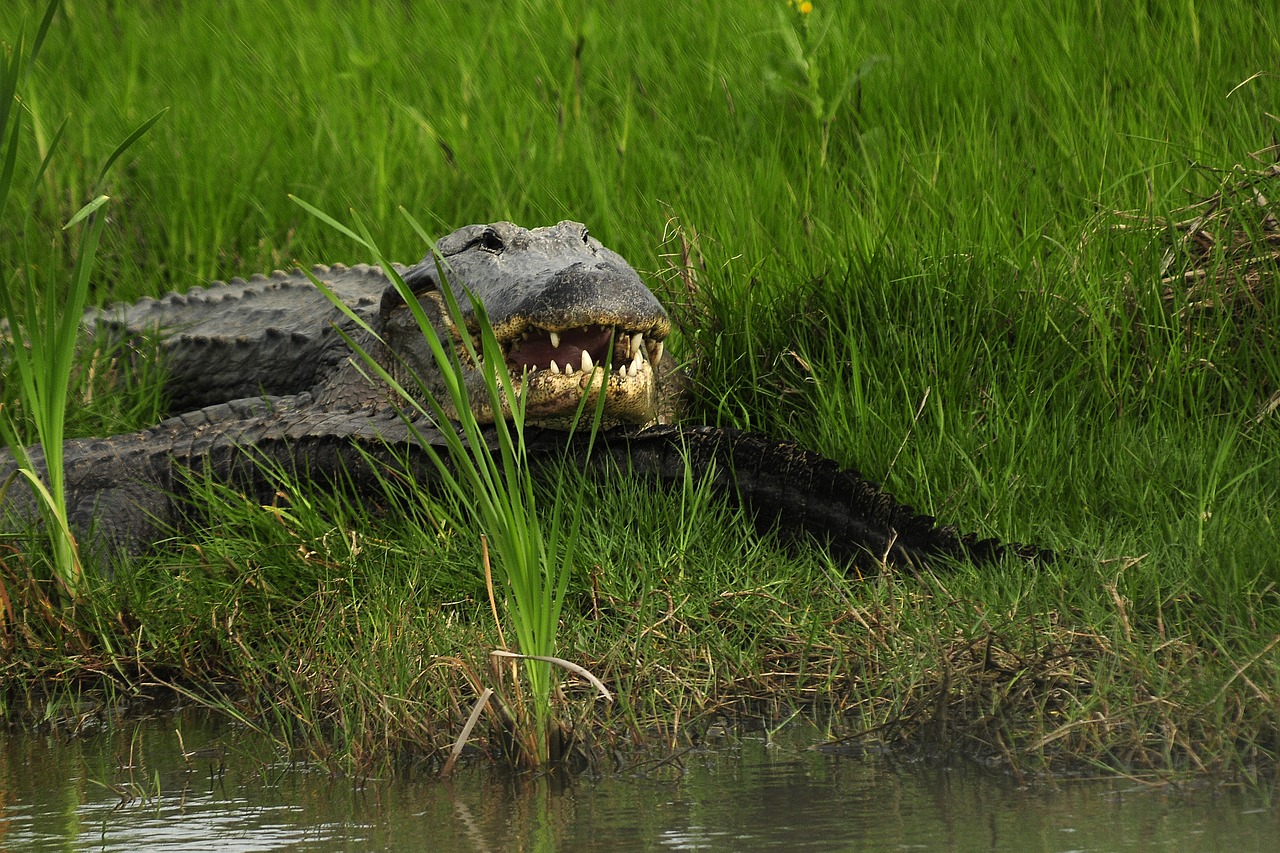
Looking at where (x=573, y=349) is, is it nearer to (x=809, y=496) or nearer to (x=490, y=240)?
(x=490, y=240)

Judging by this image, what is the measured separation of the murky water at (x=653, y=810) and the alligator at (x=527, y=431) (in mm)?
731

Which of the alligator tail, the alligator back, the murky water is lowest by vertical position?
the murky water

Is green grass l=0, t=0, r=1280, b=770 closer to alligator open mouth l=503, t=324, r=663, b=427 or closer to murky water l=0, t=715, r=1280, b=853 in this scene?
murky water l=0, t=715, r=1280, b=853

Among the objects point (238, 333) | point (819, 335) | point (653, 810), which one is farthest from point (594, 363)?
point (238, 333)

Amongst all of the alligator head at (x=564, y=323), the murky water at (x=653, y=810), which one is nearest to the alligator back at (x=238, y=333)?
the alligator head at (x=564, y=323)

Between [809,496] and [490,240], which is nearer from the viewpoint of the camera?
[809,496]

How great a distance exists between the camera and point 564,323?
3.28 m

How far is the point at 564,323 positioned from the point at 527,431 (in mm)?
341

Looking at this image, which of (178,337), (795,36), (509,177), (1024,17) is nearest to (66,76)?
(178,337)

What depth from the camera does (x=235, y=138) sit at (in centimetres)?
551

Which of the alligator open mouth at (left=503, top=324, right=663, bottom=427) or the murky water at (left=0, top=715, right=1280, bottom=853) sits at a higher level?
the alligator open mouth at (left=503, top=324, right=663, bottom=427)

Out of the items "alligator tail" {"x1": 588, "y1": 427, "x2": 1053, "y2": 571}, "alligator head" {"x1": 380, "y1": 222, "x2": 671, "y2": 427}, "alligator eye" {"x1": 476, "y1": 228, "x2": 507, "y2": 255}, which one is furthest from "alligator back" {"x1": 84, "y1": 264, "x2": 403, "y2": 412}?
"alligator tail" {"x1": 588, "y1": 427, "x2": 1053, "y2": 571}

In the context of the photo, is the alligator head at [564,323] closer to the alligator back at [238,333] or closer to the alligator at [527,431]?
the alligator at [527,431]

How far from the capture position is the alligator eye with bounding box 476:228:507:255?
3.84 meters
